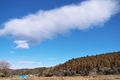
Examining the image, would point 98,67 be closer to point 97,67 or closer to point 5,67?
point 97,67

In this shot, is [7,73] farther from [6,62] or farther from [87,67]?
[87,67]

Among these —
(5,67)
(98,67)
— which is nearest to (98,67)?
(98,67)

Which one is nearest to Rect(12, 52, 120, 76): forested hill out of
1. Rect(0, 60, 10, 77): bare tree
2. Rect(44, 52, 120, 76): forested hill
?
Rect(44, 52, 120, 76): forested hill

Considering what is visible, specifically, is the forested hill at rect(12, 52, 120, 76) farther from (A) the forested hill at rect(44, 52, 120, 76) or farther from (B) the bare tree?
(B) the bare tree

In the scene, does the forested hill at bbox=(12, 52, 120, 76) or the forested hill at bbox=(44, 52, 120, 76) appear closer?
the forested hill at bbox=(12, 52, 120, 76)

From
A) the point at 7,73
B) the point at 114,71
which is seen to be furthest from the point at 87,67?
the point at 7,73

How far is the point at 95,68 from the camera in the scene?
9388cm

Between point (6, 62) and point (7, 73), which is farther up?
point (6, 62)

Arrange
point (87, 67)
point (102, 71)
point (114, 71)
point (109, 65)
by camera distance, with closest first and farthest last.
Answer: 1. point (114, 71)
2. point (102, 71)
3. point (109, 65)
4. point (87, 67)

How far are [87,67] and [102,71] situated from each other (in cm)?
2031

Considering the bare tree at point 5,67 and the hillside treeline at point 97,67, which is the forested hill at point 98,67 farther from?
the bare tree at point 5,67

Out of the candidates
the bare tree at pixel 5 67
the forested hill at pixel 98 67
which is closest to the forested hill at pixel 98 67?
the forested hill at pixel 98 67

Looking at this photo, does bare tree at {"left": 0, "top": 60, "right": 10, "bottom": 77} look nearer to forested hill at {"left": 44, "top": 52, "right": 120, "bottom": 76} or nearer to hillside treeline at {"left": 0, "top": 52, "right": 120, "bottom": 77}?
hillside treeline at {"left": 0, "top": 52, "right": 120, "bottom": 77}

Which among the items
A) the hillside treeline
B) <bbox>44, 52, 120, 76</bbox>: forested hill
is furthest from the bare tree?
<bbox>44, 52, 120, 76</bbox>: forested hill
